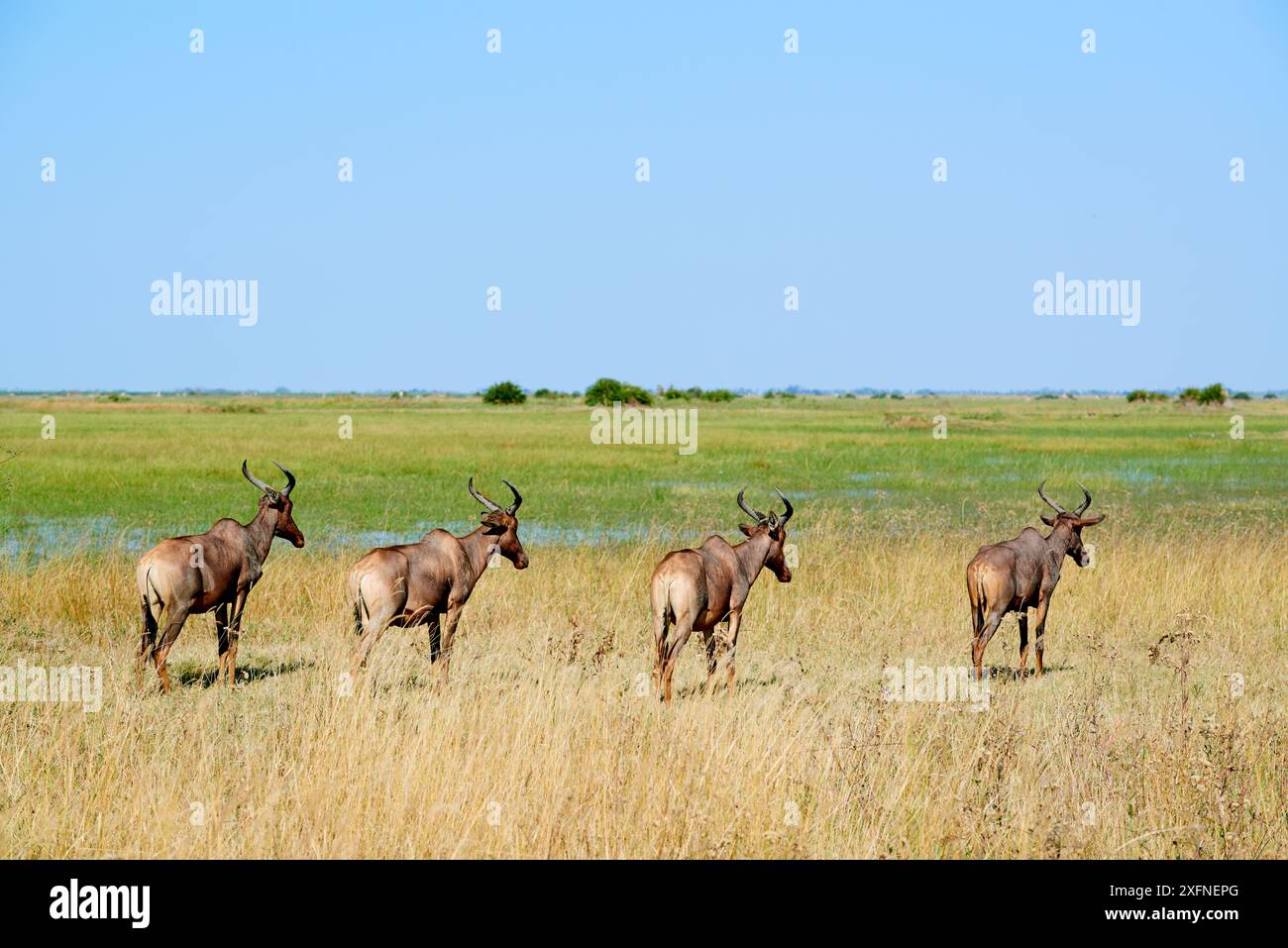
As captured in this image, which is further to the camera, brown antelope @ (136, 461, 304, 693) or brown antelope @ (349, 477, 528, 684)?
brown antelope @ (349, 477, 528, 684)

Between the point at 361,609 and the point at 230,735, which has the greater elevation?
the point at 361,609

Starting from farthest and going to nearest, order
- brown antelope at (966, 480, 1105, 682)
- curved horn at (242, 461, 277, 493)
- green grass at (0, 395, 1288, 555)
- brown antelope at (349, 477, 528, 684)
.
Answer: green grass at (0, 395, 1288, 555)
brown antelope at (966, 480, 1105, 682)
brown antelope at (349, 477, 528, 684)
curved horn at (242, 461, 277, 493)

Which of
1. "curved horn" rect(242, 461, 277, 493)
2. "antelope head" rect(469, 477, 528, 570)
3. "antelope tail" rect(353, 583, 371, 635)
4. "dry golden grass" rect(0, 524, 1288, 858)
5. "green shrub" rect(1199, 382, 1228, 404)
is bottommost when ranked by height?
"dry golden grass" rect(0, 524, 1288, 858)

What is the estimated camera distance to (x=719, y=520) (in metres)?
23.3

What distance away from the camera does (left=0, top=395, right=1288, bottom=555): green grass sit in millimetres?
23719

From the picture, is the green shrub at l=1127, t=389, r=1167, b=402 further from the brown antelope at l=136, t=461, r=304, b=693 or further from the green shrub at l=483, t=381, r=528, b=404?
the brown antelope at l=136, t=461, r=304, b=693

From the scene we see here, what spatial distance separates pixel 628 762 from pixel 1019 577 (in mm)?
5000

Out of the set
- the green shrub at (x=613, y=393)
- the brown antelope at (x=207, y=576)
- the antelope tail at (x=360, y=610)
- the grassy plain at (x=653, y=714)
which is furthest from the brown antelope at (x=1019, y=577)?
the green shrub at (x=613, y=393)

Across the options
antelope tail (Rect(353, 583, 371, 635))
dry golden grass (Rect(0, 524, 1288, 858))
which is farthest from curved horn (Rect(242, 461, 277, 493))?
dry golden grass (Rect(0, 524, 1288, 858))

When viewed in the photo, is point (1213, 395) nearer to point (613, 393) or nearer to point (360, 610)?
point (613, 393)

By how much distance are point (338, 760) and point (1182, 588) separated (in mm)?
11675

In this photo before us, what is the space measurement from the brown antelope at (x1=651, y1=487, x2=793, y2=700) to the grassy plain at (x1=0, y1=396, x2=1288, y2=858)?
44cm
